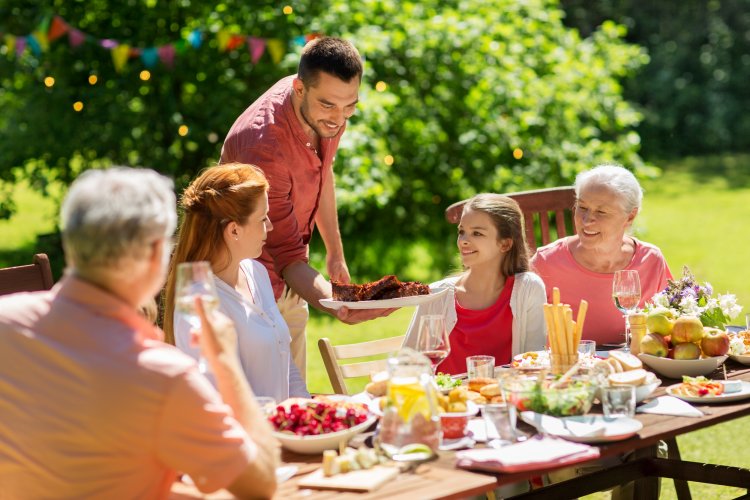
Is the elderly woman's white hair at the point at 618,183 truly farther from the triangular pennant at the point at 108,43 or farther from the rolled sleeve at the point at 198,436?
the triangular pennant at the point at 108,43

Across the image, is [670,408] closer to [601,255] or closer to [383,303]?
[383,303]

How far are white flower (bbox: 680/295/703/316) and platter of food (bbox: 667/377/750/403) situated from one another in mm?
459

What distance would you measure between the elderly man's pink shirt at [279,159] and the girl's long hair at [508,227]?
727 millimetres

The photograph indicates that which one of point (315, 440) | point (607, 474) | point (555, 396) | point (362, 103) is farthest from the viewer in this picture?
point (362, 103)

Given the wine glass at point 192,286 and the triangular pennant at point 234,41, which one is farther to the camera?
the triangular pennant at point 234,41

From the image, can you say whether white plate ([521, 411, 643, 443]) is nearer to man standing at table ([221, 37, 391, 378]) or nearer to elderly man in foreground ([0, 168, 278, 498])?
elderly man in foreground ([0, 168, 278, 498])

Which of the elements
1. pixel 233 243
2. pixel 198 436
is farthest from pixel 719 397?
pixel 198 436

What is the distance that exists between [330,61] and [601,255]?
57.4 inches

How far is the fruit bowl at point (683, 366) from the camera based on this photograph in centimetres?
366

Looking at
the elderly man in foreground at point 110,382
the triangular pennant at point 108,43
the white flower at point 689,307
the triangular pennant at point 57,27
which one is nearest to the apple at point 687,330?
the white flower at point 689,307

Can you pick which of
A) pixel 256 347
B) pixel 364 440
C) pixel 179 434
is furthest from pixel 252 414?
pixel 256 347

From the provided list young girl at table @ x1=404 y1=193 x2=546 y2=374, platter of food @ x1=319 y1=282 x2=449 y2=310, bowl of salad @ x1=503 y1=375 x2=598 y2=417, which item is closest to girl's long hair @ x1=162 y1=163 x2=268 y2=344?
platter of food @ x1=319 y1=282 x2=449 y2=310

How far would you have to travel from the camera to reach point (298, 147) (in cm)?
458

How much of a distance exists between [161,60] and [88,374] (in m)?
7.14
